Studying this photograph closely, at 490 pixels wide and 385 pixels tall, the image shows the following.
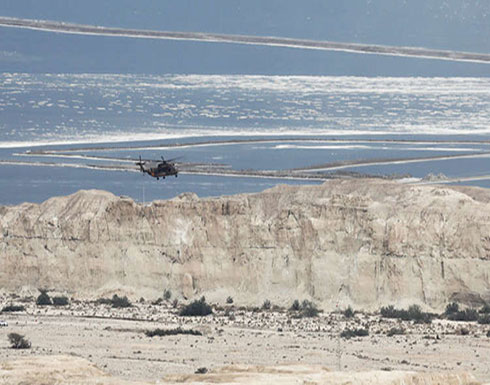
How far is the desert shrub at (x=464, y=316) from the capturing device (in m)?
48.6

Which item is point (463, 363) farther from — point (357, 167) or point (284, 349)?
point (357, 167)

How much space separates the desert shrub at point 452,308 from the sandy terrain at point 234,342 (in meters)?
1.89

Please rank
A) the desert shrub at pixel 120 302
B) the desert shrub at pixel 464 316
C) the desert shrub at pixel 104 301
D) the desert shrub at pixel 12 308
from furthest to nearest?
the desert shrub at pixel 104 301
the desert shrub at pixel 120 302
the desert shrub at pixel 12 308
the desert shrub at pixel 464 316

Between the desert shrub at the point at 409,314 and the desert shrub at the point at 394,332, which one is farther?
the desert shrub at the point at 409,314

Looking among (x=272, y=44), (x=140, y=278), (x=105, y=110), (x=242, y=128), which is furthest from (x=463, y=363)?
(x=272, y=44)

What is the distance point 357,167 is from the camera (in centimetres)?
7694

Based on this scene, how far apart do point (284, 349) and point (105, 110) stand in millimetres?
71717

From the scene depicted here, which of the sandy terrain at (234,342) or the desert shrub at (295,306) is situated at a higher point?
the sandy terrain at (234,342)

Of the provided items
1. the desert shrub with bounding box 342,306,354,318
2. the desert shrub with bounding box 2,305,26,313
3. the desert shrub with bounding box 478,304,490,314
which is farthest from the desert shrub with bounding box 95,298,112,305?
the desert shrub with bounding box 478,304,490,314

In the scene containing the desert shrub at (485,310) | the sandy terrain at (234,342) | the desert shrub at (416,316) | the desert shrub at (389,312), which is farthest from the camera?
the desert shrub at (485,310)

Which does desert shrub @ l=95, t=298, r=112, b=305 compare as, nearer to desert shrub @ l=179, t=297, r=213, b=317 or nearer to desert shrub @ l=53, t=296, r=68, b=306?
desert shrub @ l=53, t=296, r=68, b=306

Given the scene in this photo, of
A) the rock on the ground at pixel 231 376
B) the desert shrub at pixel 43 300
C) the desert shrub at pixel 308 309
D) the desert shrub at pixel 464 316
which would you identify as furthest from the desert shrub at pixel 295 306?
the rock on the ground at pixel 231 376

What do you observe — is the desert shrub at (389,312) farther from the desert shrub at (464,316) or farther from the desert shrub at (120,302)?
the desert shrub at (120,302)

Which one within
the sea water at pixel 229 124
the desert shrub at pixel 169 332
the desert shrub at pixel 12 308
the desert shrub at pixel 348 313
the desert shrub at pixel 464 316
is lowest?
the desert shrub at pixel 348 313
